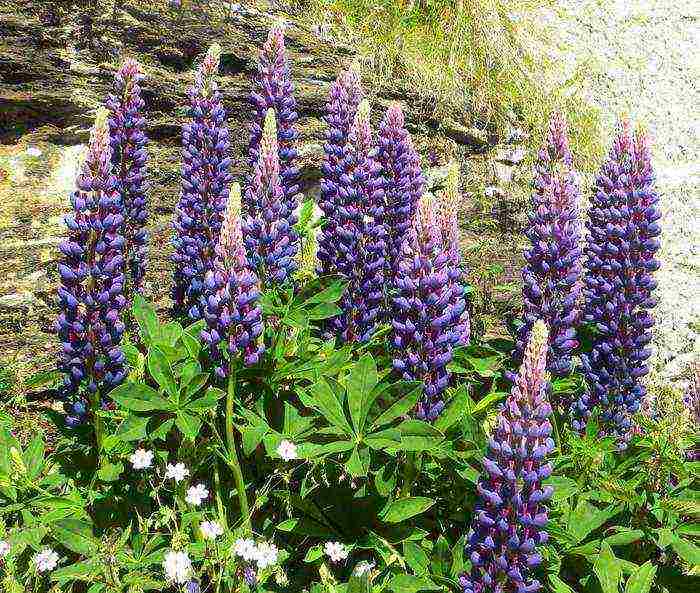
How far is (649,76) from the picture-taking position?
18.8 ft

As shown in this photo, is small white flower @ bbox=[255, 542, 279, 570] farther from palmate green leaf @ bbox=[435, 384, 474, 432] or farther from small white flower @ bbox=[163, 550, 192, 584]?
palmate green leaf @ bbox=[435, 384, 474, 432]

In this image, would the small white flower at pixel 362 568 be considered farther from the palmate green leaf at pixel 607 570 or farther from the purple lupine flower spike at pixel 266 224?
the purple lupine flower spike at pixel 266 224

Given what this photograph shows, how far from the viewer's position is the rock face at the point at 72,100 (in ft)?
11.8

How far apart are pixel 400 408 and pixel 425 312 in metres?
0.32

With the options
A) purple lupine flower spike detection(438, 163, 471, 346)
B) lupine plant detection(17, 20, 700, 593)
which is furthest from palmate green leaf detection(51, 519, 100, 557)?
purple lupine flower spike detection(438, 163, 471, 346)

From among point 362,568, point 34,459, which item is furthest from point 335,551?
point 34,459

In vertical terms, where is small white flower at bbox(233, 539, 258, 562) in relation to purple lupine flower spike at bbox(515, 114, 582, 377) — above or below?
below

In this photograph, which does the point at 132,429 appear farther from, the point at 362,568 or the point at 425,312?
the point at 425,312

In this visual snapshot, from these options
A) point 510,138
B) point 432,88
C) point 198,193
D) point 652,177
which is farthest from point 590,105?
point 198,193

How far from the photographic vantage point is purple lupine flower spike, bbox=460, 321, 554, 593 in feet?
5.95

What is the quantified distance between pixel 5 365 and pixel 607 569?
8.74ft

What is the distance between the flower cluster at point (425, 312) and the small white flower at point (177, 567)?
0.81 metres

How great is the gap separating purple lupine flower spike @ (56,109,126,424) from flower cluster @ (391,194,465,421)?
948 mm

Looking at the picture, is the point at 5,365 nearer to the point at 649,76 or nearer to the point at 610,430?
the point at 610,430
